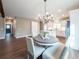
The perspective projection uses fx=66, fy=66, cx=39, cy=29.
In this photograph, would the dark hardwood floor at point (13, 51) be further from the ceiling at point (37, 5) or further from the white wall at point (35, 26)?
the white wall at point (35, 26)

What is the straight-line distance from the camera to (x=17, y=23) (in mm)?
7996

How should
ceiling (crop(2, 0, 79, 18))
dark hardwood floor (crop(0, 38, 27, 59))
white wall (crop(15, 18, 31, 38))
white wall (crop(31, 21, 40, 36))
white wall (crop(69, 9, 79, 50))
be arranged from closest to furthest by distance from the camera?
dark hardwood floor (crop(0, 38, 27, 59)), white wall (crop(69, 9, 79, 50)), ceiling (crop(2, 0, 79, 18)), white wall (crop(15, 18, 31, 38)), white wall (crop(31, 21, 40, 36))

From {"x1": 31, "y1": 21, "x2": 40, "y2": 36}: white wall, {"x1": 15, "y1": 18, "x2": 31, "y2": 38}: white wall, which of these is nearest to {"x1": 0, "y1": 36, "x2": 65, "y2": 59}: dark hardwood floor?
{"x1": 15, "y1": 18, "x2": 31, "y2": 38}: white wall

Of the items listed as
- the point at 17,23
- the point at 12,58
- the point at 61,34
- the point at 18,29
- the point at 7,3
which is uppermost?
the point at 7,3

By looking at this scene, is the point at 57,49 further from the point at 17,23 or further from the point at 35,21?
the point at 35,21

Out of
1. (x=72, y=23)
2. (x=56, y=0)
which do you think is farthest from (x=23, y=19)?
(x=72, y=23)

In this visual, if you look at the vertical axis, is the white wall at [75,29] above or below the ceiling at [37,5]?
below

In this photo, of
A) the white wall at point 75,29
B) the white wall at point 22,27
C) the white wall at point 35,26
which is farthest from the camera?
the white wall at point 35,26

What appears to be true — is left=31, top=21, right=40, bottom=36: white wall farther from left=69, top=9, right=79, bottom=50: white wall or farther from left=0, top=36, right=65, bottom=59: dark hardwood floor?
left=69, top=9, right=79, bottom=50: white wall

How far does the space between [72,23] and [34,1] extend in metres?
3.22

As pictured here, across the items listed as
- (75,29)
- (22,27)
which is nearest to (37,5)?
(75,29)

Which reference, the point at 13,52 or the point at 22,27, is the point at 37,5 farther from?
the point at 13,52

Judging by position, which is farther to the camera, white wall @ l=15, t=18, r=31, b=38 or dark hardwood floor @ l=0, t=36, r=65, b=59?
white wall @ l=15, t=18, r=31, b=38

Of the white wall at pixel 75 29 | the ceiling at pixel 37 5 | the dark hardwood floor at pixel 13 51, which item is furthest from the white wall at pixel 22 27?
the white wall at pixel 75 29
